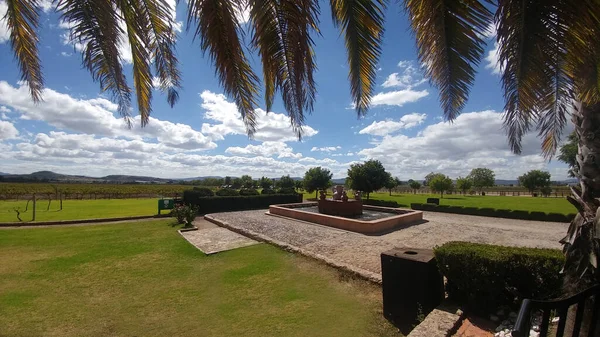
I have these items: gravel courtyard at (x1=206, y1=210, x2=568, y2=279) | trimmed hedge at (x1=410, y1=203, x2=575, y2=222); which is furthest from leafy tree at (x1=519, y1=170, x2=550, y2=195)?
gravel courtyard at (x1=206, y1=210, x2=568, y2=279)

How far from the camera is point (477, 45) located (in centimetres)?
254

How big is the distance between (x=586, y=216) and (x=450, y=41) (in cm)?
224

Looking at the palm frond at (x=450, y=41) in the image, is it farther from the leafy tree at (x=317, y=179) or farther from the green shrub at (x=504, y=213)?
the leafy tree at (x=317, y=179)

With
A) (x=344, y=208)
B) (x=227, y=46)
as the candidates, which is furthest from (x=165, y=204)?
(x=227, y=46)

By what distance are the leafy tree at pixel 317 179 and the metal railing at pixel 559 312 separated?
26.9 metres

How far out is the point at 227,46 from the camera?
9.55 feet

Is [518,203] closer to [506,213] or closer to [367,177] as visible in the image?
[506,213]

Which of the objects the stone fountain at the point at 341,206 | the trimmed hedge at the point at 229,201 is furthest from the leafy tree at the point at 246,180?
the stone fountain at the point at 341,206

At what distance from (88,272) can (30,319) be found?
2382 mm

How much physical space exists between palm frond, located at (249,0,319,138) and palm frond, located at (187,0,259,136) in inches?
10.6

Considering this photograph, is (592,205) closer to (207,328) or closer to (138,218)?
(207,328)

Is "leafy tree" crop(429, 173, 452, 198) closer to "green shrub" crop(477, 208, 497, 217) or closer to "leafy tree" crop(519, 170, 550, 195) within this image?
"leafy tree" crop(519, 170, 550, 195)

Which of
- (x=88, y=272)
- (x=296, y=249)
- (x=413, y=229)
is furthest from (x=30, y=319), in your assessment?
(x=413, y=229)

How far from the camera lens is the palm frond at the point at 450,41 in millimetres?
2459
